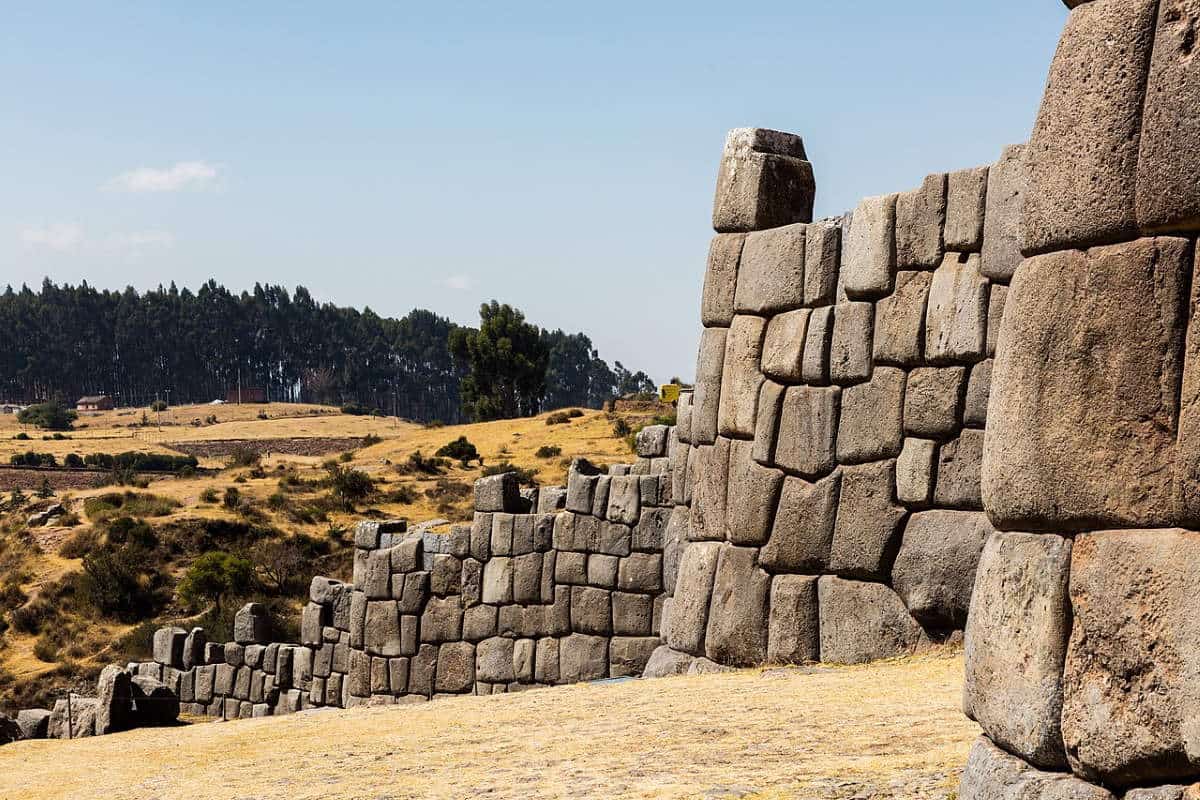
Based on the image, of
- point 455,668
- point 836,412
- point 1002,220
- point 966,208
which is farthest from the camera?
point 455,668

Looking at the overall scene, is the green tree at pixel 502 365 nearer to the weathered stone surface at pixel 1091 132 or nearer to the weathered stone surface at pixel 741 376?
the weathered stone surface at pixel 741 376

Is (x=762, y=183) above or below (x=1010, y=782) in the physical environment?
above

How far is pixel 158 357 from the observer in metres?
111

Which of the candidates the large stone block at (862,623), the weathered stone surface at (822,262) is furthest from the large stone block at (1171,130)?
the weathered stone surface at (822,262)

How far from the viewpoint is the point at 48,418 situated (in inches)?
3078

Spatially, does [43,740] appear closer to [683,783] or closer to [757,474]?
[757,474]

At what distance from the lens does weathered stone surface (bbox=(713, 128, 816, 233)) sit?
10.7 m

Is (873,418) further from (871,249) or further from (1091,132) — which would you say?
(1091,132)

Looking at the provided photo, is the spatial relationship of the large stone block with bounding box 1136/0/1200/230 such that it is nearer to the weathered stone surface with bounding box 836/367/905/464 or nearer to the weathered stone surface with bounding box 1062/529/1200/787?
the weathered stone surface with bounding box 1062/529/1200/787

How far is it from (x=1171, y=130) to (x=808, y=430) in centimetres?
608

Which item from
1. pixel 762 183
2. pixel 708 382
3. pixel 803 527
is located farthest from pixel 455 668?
pixel 762 183

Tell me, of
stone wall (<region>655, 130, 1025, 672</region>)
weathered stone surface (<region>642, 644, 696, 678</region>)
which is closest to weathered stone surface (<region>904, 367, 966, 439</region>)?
stone wall (<region>655, 130, 1025, 672</region>)

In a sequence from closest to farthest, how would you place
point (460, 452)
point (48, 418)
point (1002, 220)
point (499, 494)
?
point (1002, 220) < point (499, 494) < point (460, 452) < point (48, 418)

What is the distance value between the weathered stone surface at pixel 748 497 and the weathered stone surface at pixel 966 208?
214 centimetres
